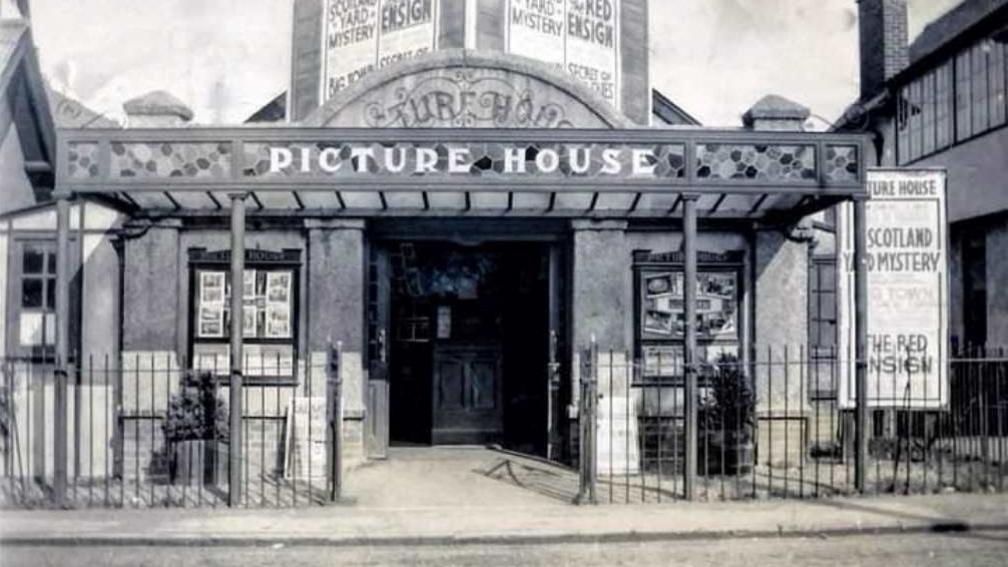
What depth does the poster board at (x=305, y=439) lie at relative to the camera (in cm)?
1133

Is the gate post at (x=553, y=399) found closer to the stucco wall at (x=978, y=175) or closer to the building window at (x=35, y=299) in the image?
the building window at (x=35, y=299)

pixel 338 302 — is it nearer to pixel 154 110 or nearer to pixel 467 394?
pixel 467 394

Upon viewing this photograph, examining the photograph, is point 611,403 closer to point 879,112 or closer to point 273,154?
point 273,154

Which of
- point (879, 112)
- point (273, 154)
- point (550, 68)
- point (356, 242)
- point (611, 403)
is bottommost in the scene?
point (611, 403)

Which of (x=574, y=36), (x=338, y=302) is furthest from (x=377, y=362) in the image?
(x=574, y=36)

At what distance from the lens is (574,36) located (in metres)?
17.0

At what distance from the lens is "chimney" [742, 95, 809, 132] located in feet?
39.9

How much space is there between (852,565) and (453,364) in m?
7.39

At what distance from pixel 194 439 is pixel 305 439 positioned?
1.37m

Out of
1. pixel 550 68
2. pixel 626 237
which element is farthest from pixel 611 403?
pixel 550 68

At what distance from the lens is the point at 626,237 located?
12.4m

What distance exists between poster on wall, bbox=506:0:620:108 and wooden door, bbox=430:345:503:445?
18.4ft

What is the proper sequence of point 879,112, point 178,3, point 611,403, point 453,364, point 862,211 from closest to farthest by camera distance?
point 178,3 < point 862,211 < point 611,403 < point 453,364 < point 879,112

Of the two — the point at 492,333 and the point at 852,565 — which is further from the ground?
the point at 492,333
